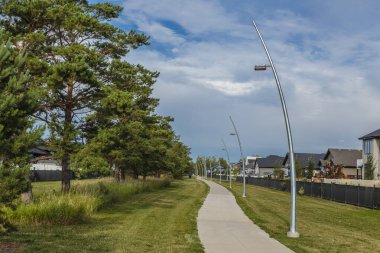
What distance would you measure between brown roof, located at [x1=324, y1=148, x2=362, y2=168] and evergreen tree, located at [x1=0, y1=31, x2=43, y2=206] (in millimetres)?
71483

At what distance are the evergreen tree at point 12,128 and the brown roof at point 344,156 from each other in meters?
71.5

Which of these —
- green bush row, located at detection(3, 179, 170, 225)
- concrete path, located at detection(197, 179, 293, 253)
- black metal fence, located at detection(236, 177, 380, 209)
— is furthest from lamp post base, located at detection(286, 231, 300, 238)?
black metal fence, located at detection(236, 177, 380, 209)

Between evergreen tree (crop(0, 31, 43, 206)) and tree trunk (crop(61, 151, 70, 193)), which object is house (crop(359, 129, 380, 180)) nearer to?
tree trunk (crop(61, 151, 70, 193))

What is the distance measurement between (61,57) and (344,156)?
2657 inches

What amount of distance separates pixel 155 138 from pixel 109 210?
75.4ft

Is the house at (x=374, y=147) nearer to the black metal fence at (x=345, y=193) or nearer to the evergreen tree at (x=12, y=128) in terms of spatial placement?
the black metal fence at (x=345, y=193)

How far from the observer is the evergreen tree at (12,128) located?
8234 mm

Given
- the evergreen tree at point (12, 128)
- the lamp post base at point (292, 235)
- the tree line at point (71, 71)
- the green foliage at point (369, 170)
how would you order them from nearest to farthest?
the evergreen tree at point (12, 128) → the lamp post base at point (292, 235) → the tree line at point (71, 71) → the green foliage at point (369, 170)

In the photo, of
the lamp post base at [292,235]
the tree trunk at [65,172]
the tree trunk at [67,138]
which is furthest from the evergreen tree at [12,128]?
the tree trunk at [65,172]

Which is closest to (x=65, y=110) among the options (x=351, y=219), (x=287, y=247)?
(x=287, y=247)

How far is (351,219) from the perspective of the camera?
74.1 feet

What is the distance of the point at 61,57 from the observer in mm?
19562

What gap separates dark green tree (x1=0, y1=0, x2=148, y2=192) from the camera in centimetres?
1753

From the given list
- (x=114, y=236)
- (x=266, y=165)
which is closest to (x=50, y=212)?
(x=114, y=236)
